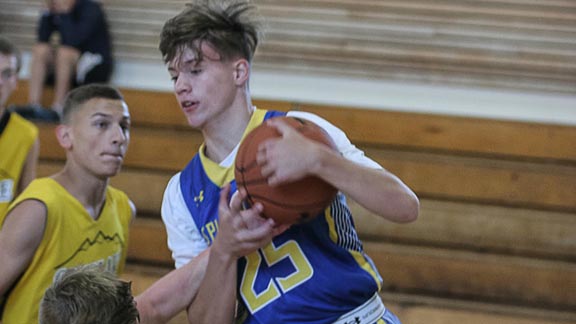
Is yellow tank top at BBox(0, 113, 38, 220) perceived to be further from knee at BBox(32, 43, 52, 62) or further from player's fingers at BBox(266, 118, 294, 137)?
player's fingers at BBox(266, 118, 294, 137)

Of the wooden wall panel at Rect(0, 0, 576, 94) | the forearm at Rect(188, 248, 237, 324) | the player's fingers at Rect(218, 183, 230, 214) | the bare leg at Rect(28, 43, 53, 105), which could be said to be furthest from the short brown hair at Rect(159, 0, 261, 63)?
the bare leg at Rect(28, 43, 53, 105)

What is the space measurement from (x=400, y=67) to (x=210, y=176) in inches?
136

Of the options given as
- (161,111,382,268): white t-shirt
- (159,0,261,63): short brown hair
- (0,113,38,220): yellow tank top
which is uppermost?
(159,0,261,63): short brown hair

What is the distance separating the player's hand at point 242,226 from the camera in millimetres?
2160

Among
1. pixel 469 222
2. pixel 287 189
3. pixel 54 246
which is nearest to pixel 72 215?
pixel 54 246

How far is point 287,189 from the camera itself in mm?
2074

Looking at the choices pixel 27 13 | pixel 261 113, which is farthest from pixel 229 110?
pixel 27 13

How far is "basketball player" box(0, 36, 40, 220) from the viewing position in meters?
3.99

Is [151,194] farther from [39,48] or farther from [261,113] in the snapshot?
[261,113]

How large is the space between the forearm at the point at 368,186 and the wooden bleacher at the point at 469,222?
9.67 feet

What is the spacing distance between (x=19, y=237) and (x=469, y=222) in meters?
3.03

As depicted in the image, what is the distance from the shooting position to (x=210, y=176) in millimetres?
2580

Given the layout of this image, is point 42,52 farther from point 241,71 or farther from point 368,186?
point 368,186

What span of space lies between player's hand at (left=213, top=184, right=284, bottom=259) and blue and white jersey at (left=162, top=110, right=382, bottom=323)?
188 millimetres
